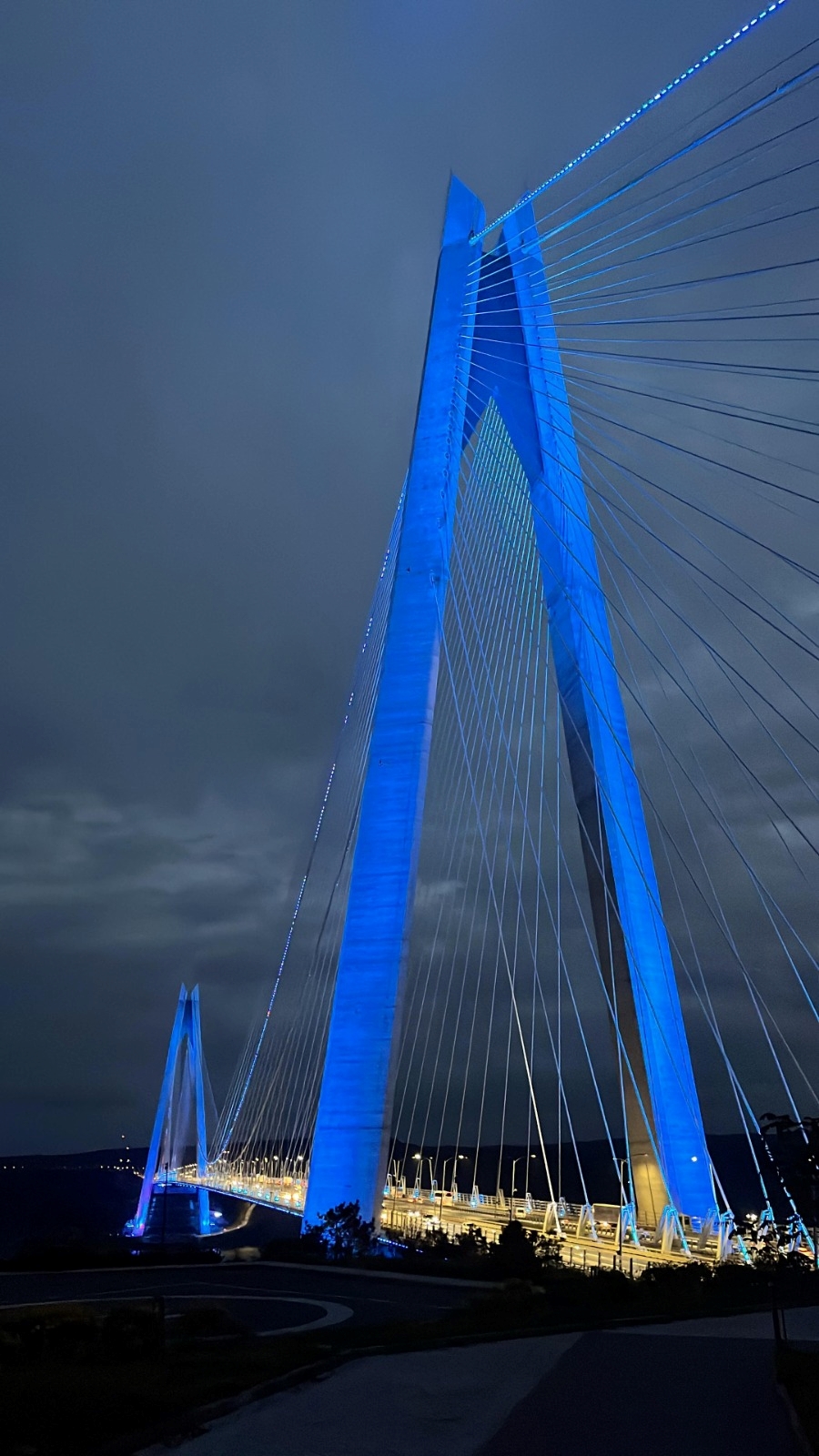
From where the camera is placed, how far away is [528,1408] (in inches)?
271

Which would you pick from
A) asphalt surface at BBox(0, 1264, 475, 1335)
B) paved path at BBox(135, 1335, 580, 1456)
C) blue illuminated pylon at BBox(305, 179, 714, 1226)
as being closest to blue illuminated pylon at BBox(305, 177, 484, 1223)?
blue illuminated pylon at BBox(305, 179, 714, 1226)

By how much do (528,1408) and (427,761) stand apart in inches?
504

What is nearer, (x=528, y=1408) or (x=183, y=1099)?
(x=528, y=1408)

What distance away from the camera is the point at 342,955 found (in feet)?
59.5

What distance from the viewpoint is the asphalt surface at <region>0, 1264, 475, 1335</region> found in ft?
40.9

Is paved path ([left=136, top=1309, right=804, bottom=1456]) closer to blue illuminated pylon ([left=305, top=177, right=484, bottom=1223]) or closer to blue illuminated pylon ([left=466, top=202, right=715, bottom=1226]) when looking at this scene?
blue illuminated pylon ([left=305, top=177, right=484, bottom=1223])

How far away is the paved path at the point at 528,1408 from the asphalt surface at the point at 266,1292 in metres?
3.26

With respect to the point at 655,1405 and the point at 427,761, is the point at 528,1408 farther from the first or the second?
the point at 427,761

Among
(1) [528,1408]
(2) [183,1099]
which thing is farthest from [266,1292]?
(2) [183,1099]

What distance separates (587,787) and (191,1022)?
169 ft

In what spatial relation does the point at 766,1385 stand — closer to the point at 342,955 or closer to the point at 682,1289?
the point at 682,1289

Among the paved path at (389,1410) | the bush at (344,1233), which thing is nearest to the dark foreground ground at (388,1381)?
the paved path at (389,1410)

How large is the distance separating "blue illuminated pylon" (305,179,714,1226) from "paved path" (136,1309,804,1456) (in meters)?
8.00

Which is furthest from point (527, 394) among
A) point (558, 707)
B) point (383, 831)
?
point (383, 831)
